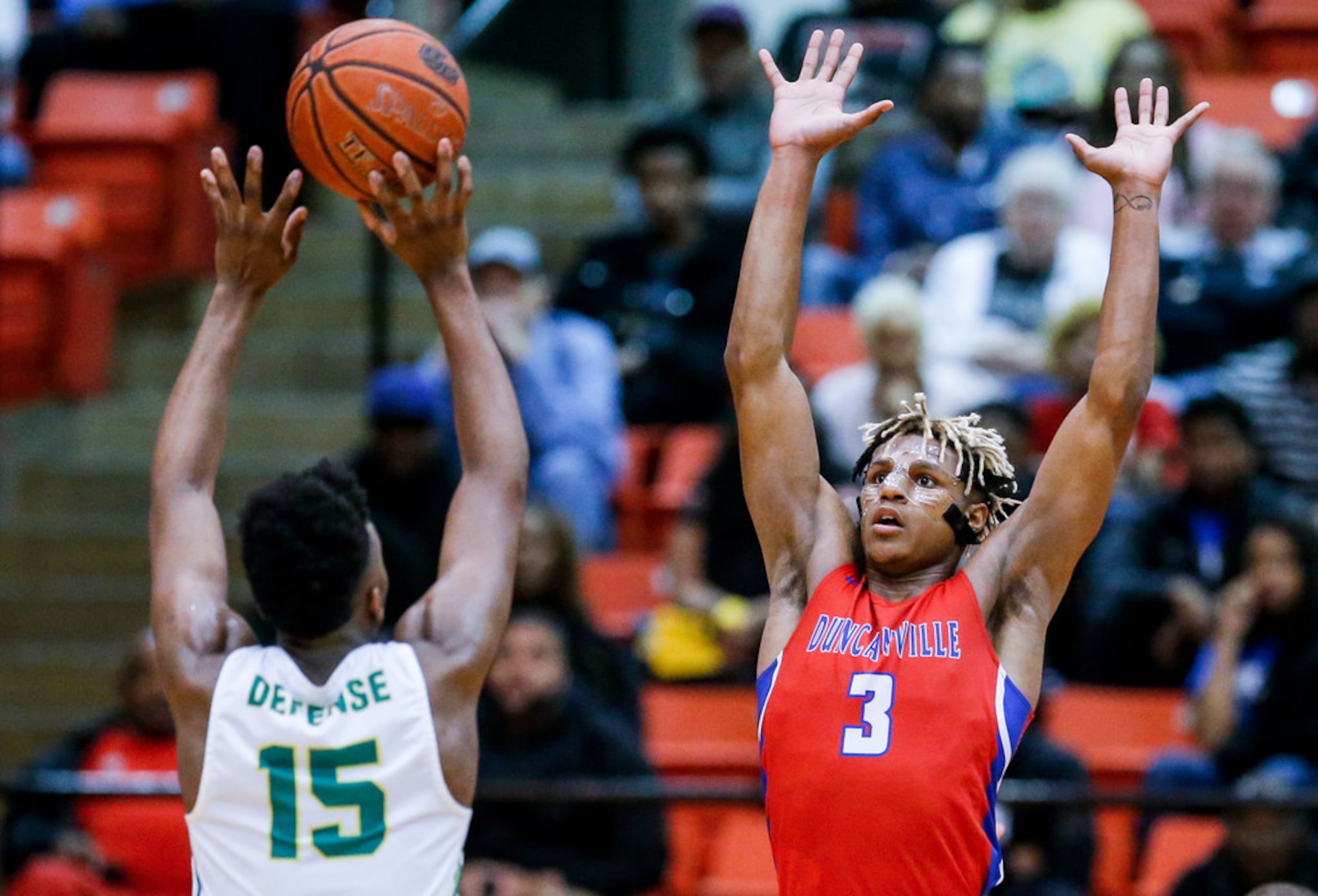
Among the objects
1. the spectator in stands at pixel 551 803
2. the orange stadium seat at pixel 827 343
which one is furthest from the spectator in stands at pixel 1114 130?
the spectator in stands at pixel 551 803

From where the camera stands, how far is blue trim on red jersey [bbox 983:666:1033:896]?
3.42m

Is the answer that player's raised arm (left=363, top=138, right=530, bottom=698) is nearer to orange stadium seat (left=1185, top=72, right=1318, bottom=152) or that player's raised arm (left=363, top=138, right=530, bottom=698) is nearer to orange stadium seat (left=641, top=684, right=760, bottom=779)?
orange stadium seat (left=641, top=684, right=760, bottom=779)

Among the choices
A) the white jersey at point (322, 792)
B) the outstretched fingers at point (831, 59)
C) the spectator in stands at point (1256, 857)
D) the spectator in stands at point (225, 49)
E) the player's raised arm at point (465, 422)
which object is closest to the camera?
the white jersey at point (322, 792)

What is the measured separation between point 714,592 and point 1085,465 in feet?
12.2

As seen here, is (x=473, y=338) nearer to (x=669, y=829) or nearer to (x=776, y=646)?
(x=776, y=646)

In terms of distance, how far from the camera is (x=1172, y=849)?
633cm

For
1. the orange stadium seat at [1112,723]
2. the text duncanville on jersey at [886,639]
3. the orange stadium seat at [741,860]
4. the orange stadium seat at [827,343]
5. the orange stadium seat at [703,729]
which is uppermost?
the text duncanville on jersey at [886,639]

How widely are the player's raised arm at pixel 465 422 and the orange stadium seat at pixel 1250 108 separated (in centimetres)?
→ 659

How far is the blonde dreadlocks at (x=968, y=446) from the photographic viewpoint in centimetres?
367

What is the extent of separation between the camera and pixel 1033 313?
7.97 m

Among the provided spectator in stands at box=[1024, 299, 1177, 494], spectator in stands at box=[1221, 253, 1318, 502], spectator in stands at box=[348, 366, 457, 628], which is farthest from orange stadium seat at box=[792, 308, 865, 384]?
spectator in stands at box=[348, 366, 457, 628]

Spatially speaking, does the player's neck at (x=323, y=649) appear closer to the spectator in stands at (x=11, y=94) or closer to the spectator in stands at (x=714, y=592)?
the spectator in stands at (x=714, y=592)

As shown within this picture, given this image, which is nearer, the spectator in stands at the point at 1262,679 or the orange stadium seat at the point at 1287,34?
the spectator in stands at the point at 1262,679

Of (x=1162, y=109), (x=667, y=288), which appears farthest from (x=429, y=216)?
(x=667, y=288)
